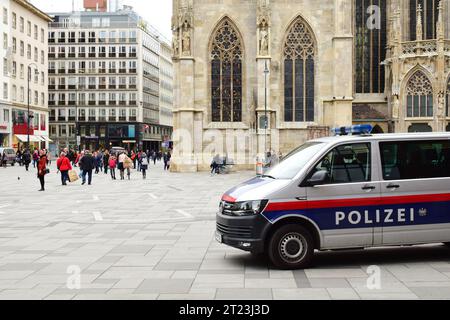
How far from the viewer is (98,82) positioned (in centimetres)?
9281

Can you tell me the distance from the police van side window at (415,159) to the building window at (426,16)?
1445 inches

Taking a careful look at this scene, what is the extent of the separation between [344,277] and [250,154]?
32974 millimetres

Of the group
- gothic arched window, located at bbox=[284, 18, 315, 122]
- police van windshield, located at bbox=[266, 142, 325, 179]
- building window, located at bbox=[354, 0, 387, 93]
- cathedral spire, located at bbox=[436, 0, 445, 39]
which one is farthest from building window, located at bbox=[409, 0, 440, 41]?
police van windshield, located at bbox=[266, 142, 325, 179]

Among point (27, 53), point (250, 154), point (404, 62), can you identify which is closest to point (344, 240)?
point (250, 154)

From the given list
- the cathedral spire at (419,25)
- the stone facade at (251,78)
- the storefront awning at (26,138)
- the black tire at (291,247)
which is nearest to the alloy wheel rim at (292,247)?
the black tire at (291,247)

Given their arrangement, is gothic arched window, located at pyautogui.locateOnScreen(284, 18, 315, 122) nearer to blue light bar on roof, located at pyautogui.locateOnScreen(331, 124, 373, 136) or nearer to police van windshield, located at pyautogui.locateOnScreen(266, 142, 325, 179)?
blue light bar on roof, located at pyautogui.locateOnScreen(331, 124, 373, 136)

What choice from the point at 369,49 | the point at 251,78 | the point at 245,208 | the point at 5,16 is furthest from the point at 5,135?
the point at 245,208

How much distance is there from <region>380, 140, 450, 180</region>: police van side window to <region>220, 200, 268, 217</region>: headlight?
1841mm

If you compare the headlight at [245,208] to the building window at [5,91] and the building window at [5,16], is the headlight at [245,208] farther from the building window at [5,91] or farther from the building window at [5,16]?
the building window at [5,16]

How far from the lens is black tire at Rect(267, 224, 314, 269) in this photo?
877cm

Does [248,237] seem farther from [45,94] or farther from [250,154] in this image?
[45,94]

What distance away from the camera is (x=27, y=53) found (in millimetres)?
68938

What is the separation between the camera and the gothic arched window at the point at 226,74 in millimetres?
41562
